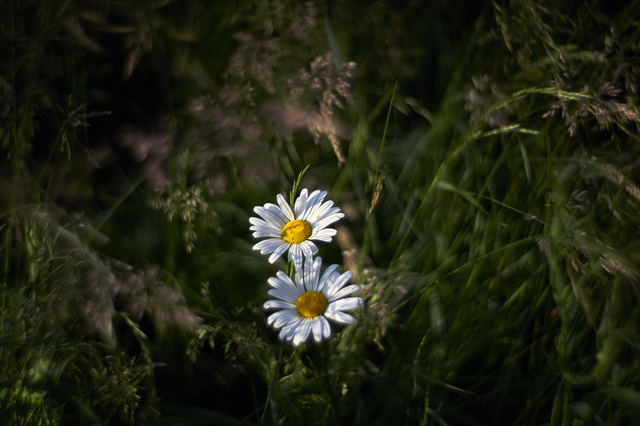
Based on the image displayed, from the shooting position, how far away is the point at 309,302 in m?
0.96

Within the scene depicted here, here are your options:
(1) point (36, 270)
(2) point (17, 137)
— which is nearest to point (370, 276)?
(1) point (36, 270)

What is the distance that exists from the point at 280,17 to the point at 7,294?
110cm

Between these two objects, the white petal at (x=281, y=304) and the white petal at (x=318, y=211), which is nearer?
the white petal at (x=281, y=304)

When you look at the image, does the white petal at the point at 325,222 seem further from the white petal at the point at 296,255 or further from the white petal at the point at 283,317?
the white petal at the point at 283,317

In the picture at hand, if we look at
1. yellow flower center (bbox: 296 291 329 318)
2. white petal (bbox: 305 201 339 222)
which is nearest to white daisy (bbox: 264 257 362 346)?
yellow flower center (bbox: 296 291 329 318)

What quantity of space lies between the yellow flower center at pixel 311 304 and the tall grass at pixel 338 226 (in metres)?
0.10

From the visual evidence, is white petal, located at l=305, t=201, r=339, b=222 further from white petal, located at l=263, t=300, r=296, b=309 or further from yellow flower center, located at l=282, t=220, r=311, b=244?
white petal, located at l=263, t=300, r=296, b=309

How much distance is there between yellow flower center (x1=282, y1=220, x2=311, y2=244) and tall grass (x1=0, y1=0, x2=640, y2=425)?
16 cm

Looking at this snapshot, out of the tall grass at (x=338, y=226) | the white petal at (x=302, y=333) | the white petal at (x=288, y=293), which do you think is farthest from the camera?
the tall grass at (x=338, y=226)

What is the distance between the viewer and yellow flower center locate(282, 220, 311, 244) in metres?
1.04

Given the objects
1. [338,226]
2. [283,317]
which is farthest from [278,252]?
[338,226]

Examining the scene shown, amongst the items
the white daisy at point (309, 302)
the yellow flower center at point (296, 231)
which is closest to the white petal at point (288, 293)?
the white daisy at point (309, 302)

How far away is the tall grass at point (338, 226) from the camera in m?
1.07

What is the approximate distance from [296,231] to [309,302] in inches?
6.7
